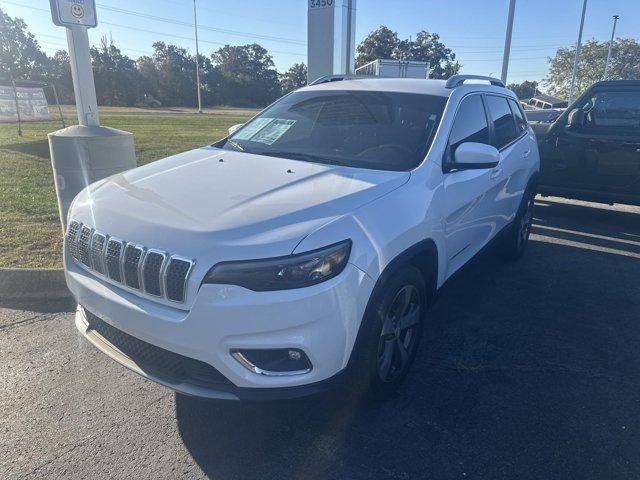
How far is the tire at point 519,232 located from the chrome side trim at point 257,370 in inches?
136

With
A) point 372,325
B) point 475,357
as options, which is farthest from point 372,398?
point 475,357

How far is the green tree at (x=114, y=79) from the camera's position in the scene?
67.2 metres

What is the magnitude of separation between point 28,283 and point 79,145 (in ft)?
4.60

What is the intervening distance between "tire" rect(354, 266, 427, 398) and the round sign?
4.33 m

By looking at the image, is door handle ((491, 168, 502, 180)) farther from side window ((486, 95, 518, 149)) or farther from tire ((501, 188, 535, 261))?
tire ((501, 188, 535, 261))

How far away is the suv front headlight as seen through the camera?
88.4 inches

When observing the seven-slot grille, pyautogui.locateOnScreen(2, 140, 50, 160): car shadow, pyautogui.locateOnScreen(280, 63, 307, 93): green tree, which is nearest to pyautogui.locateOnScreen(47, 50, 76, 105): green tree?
pyautogui.locateOnScreen(280, 63, 307, 93): green tree

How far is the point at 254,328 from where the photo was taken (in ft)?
7.34

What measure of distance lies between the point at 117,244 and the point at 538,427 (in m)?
2.45

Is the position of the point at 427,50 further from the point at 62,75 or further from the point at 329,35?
the point at 329,35

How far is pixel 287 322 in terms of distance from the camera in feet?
7.36

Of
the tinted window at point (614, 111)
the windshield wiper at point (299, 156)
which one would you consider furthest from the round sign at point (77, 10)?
the tinted window at point (614, 111)

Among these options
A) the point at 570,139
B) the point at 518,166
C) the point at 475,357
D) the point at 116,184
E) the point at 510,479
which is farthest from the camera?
the point at 570,139

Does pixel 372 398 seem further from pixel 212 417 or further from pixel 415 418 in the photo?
pixel 212 417
